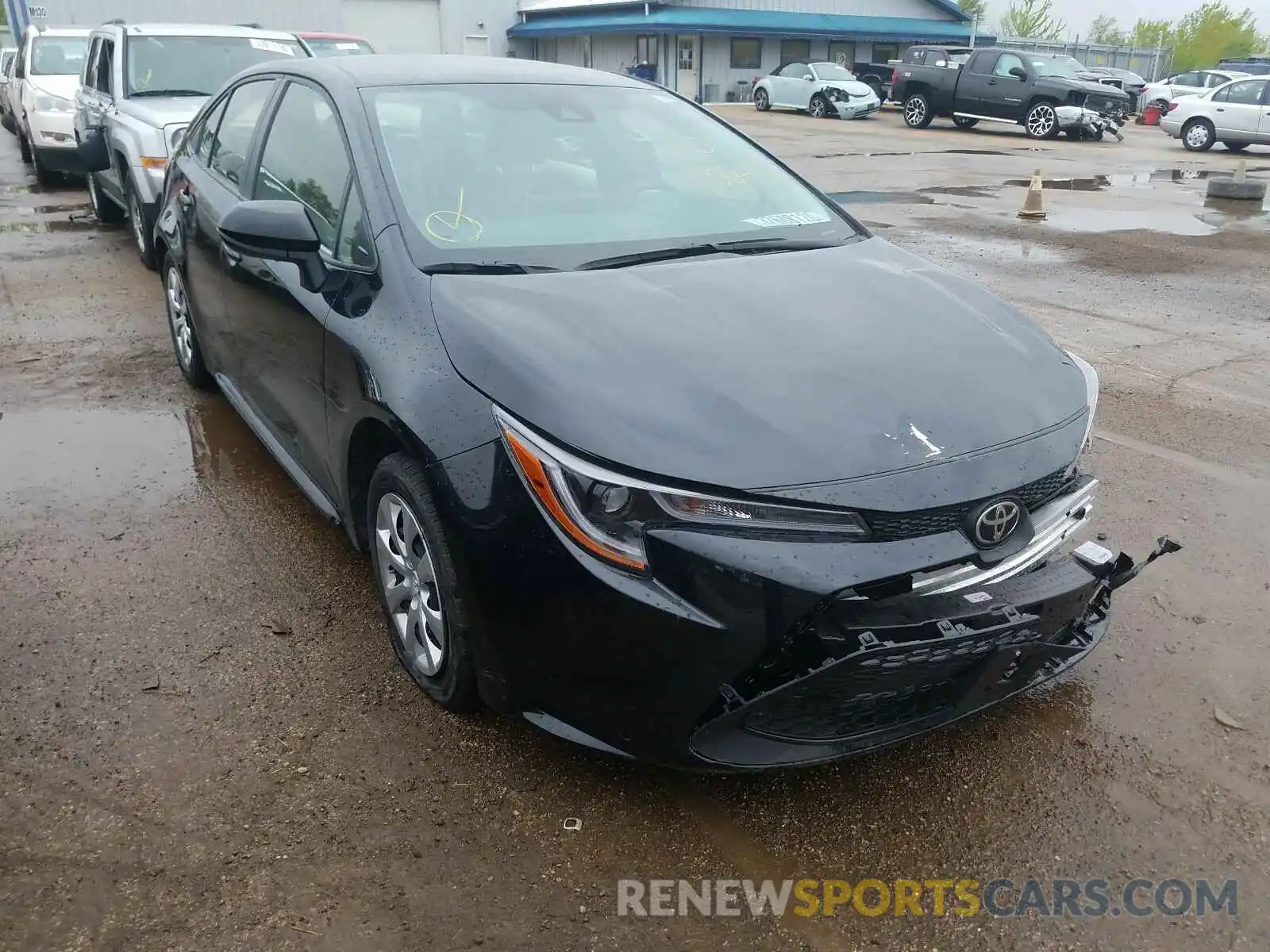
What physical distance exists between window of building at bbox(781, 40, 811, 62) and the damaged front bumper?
18934mm

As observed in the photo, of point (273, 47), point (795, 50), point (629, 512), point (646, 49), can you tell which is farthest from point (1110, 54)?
point (629, 512)

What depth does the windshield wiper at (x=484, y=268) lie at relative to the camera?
2783mm

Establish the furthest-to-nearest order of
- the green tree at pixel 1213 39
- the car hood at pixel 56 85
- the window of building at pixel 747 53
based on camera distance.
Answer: the green tree at pixel 1213 39, the window of building at pixel 747 53, the car hood at pixel 56 85

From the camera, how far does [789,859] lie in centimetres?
237

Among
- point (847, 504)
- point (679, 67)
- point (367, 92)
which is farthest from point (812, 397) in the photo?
point (679, 67)

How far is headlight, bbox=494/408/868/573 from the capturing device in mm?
2133

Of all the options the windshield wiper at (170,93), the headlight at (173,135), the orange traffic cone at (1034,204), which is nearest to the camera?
the headlight at (173,135)

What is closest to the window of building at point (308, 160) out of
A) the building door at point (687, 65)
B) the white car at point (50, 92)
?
the white car at point (50, 92)

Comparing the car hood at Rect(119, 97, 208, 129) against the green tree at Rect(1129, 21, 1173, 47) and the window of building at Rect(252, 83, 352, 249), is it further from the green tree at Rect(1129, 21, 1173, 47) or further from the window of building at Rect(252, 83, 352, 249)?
the green tree at Rect(1129, 21, 1173, 47)

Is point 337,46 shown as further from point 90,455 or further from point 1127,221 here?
point 1127,221

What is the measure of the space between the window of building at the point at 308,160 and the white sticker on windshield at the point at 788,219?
1340 millimetres

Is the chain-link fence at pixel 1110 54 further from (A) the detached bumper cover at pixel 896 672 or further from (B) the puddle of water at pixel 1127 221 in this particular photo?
(A) the detached bumper cover at pixel 896 672

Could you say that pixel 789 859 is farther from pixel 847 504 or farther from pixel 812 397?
pixel 812 397

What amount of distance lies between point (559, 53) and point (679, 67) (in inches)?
304
